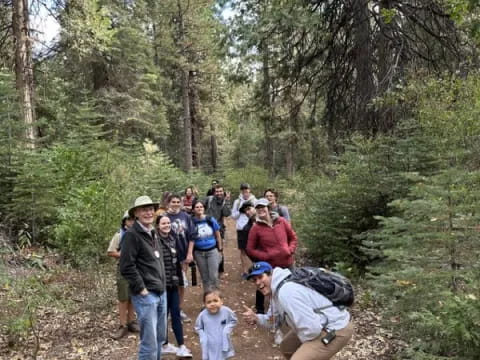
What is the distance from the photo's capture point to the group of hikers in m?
3.28

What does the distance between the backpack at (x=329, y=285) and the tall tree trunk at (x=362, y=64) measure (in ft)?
23.0

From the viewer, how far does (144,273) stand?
4160 mm

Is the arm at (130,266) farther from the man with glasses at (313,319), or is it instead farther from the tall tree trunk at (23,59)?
the tall tree trunk at (23,59)

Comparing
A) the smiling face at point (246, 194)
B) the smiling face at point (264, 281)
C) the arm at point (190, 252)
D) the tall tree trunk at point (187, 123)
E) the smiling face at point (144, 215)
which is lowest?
the arm at point (190, 252)

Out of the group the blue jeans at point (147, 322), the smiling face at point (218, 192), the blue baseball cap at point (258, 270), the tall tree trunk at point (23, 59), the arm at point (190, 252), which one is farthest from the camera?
the tall tree trunk at point (23, 59)

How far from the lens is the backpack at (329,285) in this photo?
129 inches

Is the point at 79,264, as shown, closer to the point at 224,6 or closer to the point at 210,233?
the point at 210,233

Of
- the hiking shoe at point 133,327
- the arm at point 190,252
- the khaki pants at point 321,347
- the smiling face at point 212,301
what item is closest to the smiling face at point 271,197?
the arm at point 190,252

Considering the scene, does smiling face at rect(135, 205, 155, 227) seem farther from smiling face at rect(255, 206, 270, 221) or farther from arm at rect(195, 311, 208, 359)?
smiling face at rect(255, 206, 270, 221)

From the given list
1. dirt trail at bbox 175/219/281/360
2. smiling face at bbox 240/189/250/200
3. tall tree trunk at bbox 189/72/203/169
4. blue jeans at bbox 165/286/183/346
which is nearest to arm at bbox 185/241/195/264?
blue jeans at bbox 165/286/183/346

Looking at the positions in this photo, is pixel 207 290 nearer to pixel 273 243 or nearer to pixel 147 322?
pixel 147 322

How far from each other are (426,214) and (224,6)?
8227 mm

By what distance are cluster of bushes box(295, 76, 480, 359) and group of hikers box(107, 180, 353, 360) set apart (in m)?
1.24

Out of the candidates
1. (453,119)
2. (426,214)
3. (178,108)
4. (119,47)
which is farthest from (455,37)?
(178,108)
